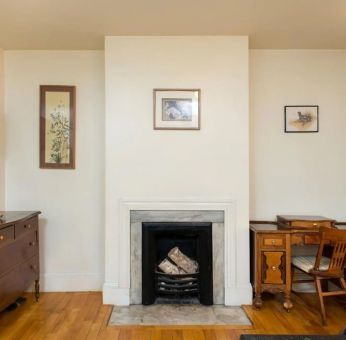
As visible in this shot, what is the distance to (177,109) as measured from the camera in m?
3.29

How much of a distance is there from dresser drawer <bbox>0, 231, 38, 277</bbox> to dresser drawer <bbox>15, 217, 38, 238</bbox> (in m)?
0.05

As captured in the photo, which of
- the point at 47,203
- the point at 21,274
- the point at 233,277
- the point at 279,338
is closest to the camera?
the point at 279,338

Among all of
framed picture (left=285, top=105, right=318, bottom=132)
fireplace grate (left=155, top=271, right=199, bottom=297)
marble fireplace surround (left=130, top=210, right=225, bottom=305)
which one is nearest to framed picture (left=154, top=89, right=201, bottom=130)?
marble fireplace surround (left=130, top=210, right=225, bottom=305)

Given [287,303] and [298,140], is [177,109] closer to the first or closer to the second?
[298,140]

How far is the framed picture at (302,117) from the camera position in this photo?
3643 millimetres

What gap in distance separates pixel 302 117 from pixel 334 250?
146cm

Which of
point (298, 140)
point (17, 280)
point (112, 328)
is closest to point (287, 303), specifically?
point (112, 328)

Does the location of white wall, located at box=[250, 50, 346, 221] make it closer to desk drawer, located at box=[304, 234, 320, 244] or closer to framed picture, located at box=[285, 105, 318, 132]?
framed picture, located at box=[285, 105, 318, 132]

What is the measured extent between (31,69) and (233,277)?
118 inches

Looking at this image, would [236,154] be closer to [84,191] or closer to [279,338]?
[84,191]

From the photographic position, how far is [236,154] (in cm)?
328

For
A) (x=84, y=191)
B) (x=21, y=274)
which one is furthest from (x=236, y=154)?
(x=21, y=274)

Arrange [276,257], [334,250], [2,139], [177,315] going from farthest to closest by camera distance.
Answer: [2,139] → [276,257] → [177,315] → [334,250]

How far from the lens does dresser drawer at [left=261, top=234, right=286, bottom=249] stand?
10.2ft
